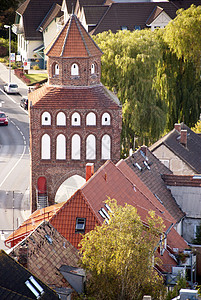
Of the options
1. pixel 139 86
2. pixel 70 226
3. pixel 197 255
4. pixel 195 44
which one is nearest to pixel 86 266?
pixel 70 226

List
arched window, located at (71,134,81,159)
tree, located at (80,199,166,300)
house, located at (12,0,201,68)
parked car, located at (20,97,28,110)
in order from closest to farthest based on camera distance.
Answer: tree, located at (80,199,166,300)
arched window, located at (71,134,81,159)
parked car, located at (20,97,28,110)
house, located at (12,0,201,68)

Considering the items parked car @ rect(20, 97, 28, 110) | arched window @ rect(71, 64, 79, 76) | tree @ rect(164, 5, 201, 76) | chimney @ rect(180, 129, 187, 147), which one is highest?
tree @ rect(164, 5, 201, 76)

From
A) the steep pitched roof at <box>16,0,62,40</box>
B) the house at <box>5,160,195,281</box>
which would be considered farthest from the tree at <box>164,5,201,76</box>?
the steep pitched roof at <box>16,0,62,40</box>

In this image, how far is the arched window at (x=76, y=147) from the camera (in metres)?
71.2

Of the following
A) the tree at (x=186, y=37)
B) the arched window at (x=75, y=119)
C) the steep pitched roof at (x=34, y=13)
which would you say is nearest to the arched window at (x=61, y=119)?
the arched window at (x=75, y=119)

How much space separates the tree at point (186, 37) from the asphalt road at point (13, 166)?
17.4 m

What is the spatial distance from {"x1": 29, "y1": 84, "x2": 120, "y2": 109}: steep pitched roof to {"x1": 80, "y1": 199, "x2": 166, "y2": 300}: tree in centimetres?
2632

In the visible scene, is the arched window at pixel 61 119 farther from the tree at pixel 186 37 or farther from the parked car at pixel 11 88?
the parked car at pixel 11 88

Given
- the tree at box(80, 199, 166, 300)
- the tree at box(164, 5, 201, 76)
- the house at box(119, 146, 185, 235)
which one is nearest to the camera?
the tree at box(80, 199, 166, 300)

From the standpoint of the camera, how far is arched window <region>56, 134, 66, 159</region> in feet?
233

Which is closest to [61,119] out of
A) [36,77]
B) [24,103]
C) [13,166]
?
[13,166]

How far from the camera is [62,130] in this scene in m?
70.8

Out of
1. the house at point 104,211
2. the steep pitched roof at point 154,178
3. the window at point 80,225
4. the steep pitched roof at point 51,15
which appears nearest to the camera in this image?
the window at point 80,225

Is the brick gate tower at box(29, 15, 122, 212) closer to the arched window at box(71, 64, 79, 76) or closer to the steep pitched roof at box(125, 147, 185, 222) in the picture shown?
the arched window at box(71, 64, 79, 76)
